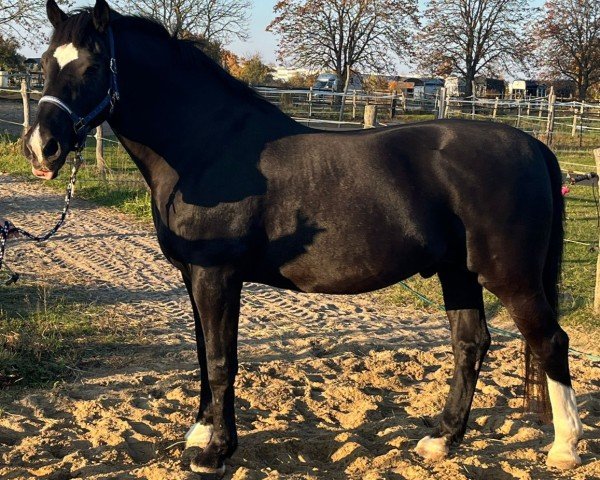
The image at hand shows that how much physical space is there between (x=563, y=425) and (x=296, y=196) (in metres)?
1.76

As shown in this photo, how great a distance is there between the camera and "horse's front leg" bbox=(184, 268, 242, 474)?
321 cm

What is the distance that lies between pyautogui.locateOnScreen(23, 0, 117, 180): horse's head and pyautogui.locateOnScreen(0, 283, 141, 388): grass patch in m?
1.87

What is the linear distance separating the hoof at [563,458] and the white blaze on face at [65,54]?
296cm

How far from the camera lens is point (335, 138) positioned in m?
3.38

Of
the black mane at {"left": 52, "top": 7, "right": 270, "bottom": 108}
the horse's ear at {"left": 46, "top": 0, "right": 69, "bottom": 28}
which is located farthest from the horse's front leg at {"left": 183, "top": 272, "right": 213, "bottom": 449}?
the horse's ear at {"left": 46, "top": 0, "right": 69, "bottom": 28}

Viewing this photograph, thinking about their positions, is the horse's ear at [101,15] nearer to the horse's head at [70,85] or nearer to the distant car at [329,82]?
the horse's head at [70,85]

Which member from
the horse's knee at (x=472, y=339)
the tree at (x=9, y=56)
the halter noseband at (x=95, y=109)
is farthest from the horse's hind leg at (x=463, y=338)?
the tree at (x=9, y=56)

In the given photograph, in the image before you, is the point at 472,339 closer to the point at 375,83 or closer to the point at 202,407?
the point at 202,407

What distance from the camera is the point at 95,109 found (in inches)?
122

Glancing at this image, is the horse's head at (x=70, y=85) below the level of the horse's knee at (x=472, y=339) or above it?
above

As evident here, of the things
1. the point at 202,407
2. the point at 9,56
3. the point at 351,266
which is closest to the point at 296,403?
the point at 202,407

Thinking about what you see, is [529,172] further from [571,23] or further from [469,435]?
[571,23]

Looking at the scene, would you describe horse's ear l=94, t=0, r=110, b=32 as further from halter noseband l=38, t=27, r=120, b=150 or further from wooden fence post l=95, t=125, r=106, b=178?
wooden fence post l=95, t=125, r=106, b=178

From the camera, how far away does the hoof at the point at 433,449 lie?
348 cm
